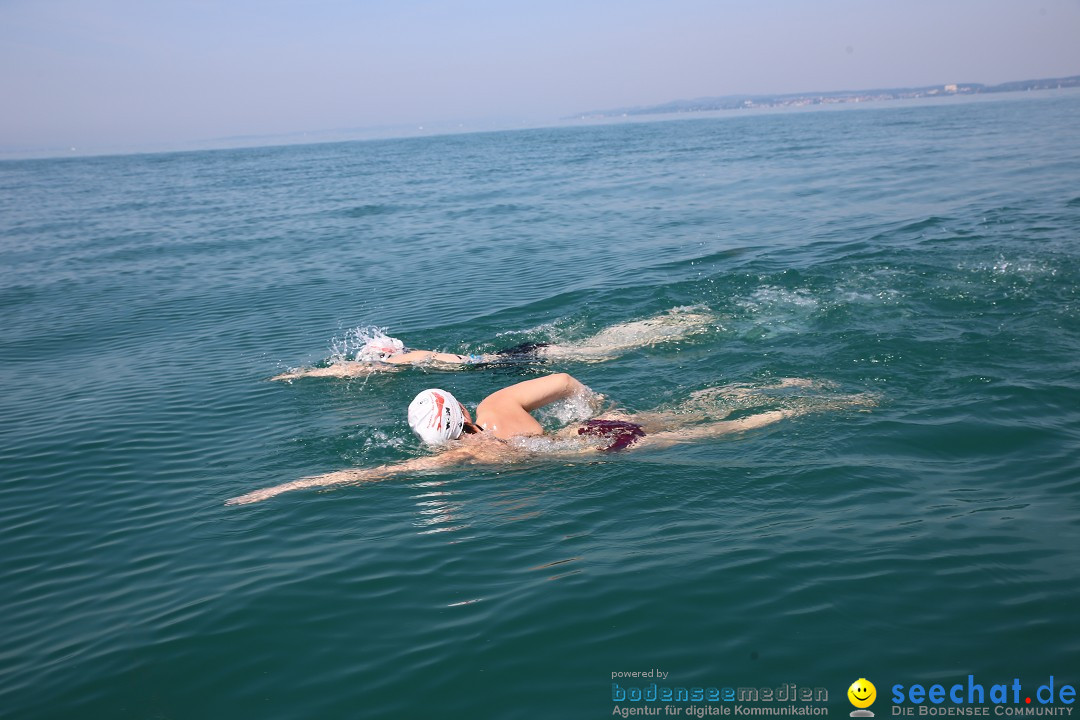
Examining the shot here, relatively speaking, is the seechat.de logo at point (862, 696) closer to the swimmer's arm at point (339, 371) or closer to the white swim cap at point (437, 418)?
the white swim cap at point (437, 418)

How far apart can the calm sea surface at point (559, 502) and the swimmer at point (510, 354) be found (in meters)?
0.26

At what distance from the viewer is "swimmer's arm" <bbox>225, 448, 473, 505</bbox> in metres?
8.30

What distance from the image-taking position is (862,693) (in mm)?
4656

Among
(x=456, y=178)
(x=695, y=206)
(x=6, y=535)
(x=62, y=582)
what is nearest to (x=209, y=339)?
(x=6, y=535)

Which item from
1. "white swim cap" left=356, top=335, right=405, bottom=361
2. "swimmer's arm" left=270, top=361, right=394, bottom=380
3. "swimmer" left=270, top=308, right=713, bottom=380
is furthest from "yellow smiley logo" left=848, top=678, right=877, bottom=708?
"white swim cap" left=356, top=335, right=405, bottom=361

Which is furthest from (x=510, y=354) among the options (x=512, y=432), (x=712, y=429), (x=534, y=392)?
(x=712, y=429)

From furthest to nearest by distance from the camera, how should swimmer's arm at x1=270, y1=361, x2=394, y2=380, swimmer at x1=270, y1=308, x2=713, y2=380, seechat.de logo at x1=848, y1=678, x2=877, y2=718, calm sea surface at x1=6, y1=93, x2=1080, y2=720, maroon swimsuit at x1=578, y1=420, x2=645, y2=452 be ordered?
swimmer's arm at x1=270, y1=361, x2=394, y2=380, swimmer at x1=270, y1=308, x2=713, y2=380, maroon swimsuit at x1=578, y1=420, x2=645, y2=452, calm sea surface at x1=6, y1=93, x2=1080, y2=720, seechat.de logo at x1=848, y1=678, x2=877, y2=718

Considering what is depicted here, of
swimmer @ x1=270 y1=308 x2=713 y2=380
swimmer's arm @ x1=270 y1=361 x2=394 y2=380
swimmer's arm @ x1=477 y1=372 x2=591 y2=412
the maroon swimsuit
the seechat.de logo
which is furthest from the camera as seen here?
swimmer's arm @ x1=270 y1=361 x2=394 y2=380

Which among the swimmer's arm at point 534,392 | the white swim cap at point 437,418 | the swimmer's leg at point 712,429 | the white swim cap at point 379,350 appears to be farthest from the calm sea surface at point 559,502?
the swimmer's arm at point 534,392

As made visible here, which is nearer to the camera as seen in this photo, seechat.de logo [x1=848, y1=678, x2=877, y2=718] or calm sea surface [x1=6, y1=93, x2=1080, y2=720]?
seechat.de logo [x1=848, y1=678, x2=877, y2=718]

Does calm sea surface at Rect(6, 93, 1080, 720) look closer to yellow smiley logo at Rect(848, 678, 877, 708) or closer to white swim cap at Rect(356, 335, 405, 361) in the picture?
yellow smiley logo at Rect(848, 678, 877, 708)

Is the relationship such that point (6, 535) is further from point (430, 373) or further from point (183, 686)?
point (430, 373)

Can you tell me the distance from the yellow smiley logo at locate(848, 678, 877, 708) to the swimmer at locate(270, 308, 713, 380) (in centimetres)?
785

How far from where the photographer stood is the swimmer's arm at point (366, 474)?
8.30 meters
